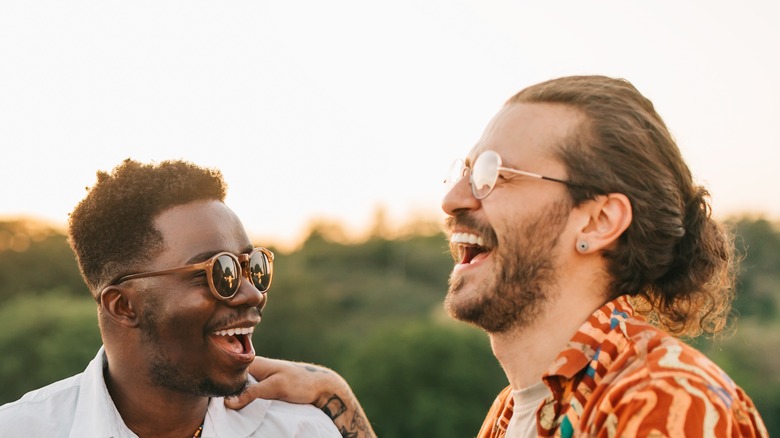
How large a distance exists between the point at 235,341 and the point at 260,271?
37 cm

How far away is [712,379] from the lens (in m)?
3.17

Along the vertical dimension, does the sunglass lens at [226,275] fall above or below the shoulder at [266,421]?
above

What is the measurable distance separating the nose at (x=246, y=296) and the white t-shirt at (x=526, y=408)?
4.31ft

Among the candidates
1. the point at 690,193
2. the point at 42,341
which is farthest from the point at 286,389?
the point at 42,341

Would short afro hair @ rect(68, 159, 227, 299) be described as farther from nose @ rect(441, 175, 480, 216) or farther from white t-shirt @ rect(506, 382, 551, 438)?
white t-shirt @ rect(506, 382, 551, 438)

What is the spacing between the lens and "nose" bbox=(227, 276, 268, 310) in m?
4.37

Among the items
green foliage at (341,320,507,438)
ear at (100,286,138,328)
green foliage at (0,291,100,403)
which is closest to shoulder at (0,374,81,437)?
ear at (100,286,138,328)

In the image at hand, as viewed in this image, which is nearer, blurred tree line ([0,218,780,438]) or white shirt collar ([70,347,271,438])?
white shirt collar ([70,347,271,438])

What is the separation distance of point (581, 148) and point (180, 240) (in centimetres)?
191

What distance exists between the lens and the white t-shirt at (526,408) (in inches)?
154

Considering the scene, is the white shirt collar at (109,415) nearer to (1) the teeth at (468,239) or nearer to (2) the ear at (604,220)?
(1) the teeth at (468,239)

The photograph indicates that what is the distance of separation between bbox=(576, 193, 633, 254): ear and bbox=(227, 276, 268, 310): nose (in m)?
1.57

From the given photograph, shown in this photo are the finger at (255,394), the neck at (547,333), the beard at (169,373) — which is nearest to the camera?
the neck at (547,333)

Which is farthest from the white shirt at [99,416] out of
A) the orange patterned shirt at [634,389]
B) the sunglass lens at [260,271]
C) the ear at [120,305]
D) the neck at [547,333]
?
the orange patterned shirt at [634,389]
